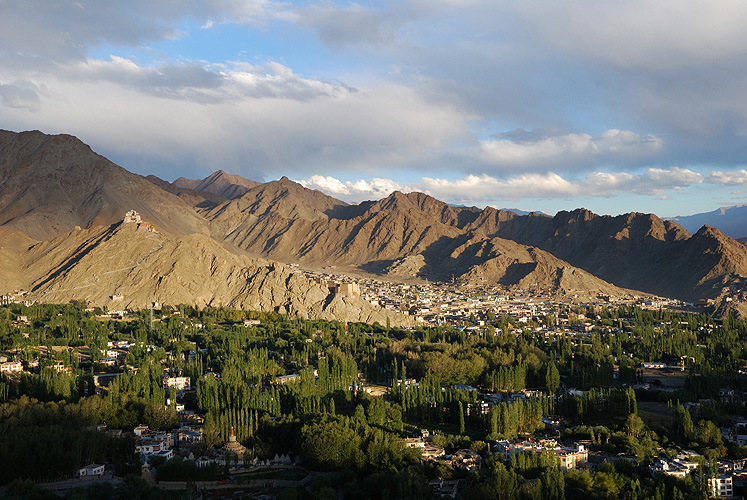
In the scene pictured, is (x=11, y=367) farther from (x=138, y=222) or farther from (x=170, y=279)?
(x=138, y=222)

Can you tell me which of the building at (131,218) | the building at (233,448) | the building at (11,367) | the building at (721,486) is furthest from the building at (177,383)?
the building at (131,218)

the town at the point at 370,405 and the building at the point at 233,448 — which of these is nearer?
the town at the point at 370,405

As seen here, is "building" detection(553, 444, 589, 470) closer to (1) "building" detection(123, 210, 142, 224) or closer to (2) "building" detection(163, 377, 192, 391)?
(2) "building" detection(163, 377, 192, 391)

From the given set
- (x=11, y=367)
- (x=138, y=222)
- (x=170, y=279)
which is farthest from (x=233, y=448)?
(x=138, y=222)

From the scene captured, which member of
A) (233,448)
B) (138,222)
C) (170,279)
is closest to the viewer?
(233,448)

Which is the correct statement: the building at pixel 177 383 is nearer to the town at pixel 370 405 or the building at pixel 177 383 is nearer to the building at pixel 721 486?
the town at pixel 370 405

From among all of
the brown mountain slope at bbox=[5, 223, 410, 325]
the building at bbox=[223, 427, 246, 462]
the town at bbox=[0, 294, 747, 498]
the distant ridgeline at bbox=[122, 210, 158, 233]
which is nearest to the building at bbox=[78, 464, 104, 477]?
the town at bbox=[0, 294, 747, 498]

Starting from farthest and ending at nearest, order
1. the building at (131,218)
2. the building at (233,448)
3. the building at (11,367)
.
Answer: the building at (131,218) → the building at (11,367) → the building at (233,448)

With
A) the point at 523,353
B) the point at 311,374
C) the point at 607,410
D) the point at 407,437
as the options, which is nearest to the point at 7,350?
the point at 311,374
